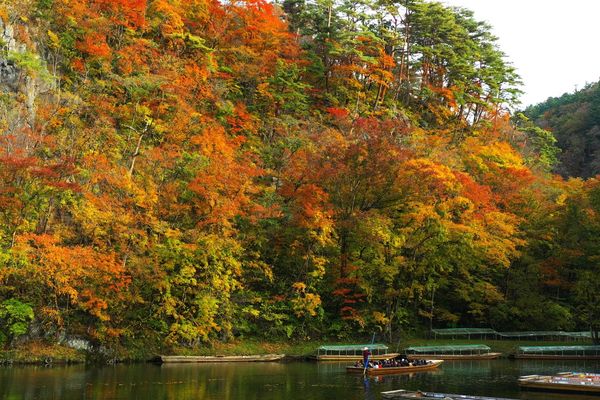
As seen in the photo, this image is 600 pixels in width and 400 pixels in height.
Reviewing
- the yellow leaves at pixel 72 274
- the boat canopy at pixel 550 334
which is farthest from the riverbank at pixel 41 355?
the boat canopy at pixel 550 334

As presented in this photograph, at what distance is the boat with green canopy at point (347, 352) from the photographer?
37.1m

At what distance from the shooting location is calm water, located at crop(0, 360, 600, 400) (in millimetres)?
22195

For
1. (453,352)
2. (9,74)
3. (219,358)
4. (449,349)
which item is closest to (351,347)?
(449,349)

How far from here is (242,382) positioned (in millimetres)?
26031

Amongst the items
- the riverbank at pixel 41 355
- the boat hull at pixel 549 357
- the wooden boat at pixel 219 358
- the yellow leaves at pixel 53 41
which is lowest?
the boat hull at pixel 549 357

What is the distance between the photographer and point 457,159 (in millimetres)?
48281

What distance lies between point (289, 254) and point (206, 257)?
8.19m

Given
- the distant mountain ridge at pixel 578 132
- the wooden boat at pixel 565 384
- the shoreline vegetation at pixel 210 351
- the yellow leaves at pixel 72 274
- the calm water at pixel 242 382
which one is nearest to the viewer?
the calm water at pixel 242 382

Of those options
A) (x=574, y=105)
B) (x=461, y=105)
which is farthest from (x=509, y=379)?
(x=574, y=105)

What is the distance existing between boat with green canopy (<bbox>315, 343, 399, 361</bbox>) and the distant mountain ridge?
4847cm

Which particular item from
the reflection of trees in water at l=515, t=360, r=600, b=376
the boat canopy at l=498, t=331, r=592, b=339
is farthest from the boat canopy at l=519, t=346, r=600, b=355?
the boat canopy at l=498, t=331, r=592, b=339

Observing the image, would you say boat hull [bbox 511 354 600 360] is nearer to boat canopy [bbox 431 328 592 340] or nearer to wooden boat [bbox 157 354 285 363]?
boat canopy [bbox 431 328 592 340]

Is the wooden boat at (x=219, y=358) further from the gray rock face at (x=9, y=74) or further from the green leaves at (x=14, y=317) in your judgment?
the gray rock face at (x=9, y=74)

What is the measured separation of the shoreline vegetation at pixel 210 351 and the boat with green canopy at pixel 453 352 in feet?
4.83
